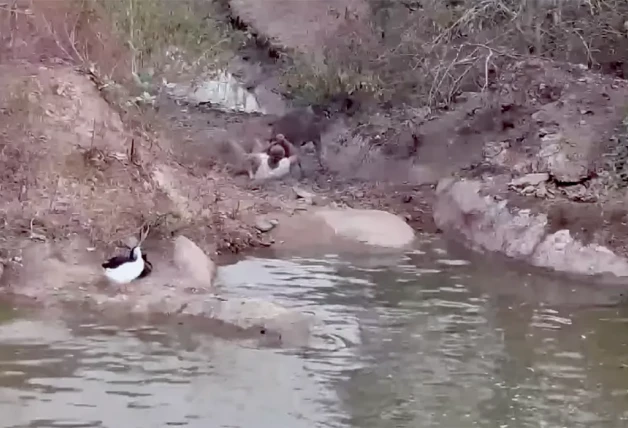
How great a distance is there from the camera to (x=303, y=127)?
1773 centimetres

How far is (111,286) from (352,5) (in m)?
10.6

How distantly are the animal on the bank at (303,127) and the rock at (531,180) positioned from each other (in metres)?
5.03

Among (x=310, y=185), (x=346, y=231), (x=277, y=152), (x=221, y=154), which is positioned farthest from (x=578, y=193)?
(x=221, y=154)

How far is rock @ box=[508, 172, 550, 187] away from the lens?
1282cm

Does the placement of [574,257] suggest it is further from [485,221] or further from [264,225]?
[264,225]

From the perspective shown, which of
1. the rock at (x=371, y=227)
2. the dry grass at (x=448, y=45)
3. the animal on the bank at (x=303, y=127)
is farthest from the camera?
the animal on the bank at (x=303, y=127)

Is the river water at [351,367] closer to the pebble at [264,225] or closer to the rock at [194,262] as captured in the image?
the rock at [194,262]

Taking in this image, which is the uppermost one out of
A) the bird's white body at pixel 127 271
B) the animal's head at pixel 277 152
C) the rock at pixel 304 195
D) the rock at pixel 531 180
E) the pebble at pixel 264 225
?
the animal's head at pixel 277 152

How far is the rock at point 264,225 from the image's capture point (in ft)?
40.4

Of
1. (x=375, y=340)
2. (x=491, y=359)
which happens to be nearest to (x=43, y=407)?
(x=375, y=340)

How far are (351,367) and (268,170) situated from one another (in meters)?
8.91

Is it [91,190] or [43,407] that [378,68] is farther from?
[43,407]

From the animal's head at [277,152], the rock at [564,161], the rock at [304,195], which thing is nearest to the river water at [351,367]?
the rock at [564,161]

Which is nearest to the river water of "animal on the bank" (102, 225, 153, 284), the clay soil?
"animal on the bank" (102, 225, 153, 284)
